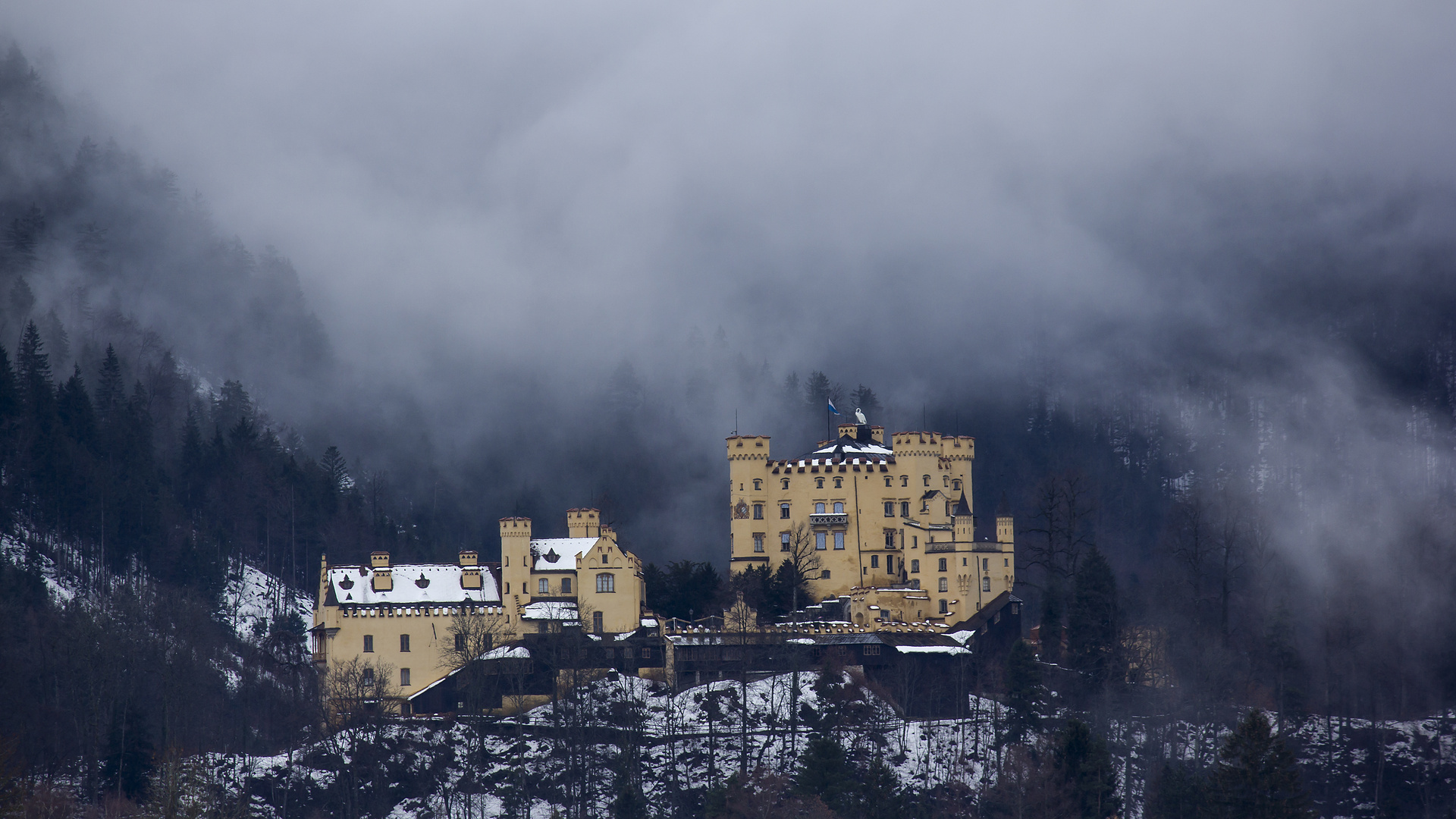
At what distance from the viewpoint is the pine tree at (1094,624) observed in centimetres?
9700

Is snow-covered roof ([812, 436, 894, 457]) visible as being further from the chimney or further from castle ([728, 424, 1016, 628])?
the chimney

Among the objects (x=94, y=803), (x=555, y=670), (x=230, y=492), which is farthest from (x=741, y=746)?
(x=230, y=492)

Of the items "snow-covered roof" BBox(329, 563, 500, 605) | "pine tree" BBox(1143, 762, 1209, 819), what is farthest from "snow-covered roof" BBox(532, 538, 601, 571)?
"pine tree" BBox(1143, 762, 1209, 819)

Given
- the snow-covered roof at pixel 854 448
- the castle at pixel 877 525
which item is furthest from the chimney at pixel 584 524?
the snow-covered roof at pixel 854 448

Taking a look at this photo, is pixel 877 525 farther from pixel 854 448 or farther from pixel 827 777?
pixel 827 777

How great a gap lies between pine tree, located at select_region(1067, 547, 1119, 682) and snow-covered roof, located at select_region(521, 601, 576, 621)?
29.1 metres

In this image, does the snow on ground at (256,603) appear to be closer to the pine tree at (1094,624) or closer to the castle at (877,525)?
the castle at (877,525)

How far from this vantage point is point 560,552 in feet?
340

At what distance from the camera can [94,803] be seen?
282 feet

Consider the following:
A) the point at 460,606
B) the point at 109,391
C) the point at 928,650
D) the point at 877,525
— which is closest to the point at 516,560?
the point at 460,606

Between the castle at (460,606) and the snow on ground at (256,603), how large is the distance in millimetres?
20218

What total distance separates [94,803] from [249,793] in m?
7.57

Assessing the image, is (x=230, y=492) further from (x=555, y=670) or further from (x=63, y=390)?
(x=555, y=670)

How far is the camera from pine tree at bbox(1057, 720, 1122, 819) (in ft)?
265
